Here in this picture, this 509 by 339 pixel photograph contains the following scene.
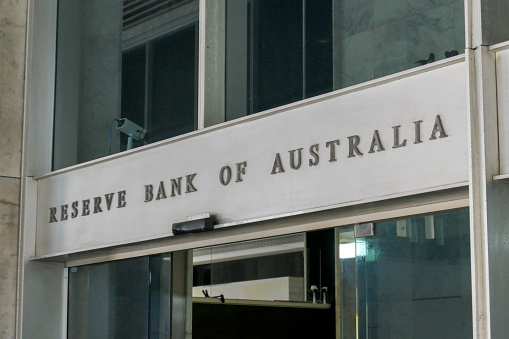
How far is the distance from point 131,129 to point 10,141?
1.09m

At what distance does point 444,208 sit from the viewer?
4.98m

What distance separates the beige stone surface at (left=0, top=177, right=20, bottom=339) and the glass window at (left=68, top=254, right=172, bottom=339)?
1.44 ft

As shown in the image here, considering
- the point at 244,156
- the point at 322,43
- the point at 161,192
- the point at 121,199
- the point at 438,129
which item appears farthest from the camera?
the point at 121,199

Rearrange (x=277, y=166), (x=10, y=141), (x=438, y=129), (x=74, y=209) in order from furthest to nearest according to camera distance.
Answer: (x=10, y=141) < (x=74, y=209) < (x=277, y=166) < (x=438, y=129)

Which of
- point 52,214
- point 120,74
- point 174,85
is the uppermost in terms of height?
point 120,74

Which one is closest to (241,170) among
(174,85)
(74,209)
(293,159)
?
(293,159)

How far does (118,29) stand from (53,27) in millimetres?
670

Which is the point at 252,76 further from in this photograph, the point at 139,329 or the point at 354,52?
the point at 139,329

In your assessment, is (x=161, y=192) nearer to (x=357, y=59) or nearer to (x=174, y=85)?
(x=174, y=85)

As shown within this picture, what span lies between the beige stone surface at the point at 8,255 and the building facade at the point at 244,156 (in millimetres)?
14

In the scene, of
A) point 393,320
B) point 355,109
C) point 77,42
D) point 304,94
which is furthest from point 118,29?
point 393,320

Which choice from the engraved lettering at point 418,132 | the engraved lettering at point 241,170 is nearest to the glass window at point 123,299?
the engraved lettering at point 241,170

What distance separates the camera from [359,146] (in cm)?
528

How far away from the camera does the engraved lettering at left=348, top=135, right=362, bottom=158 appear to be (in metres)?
5.29
